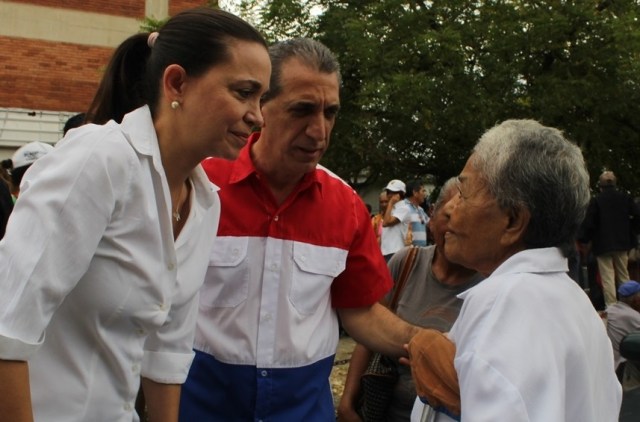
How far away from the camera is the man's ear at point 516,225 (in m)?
2.01

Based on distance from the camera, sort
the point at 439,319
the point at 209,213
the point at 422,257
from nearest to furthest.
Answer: the point at 209,213 → the point at 439,319 → the point at 422,257

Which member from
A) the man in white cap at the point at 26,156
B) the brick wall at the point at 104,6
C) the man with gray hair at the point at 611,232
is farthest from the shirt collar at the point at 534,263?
the brick wall at the point at 104,6

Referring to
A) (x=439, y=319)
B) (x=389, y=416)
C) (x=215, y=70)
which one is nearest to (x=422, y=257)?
(x=439, y=319)

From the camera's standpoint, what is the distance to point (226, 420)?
8.94 ft

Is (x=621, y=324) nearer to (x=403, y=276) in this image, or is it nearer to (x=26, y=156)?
(x=403, y=276)

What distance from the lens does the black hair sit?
1978 millimetres

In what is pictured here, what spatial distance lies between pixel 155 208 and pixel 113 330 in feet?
0.97

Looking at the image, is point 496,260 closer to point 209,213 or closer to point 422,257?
point 209,213

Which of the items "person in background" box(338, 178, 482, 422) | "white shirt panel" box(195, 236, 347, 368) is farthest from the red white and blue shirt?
"person in background" box(338, 178, 482, 422)

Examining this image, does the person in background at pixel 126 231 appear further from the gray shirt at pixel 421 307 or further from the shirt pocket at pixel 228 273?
the gray shirt at pixel 421 307

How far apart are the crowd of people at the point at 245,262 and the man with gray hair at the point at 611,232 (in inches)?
364

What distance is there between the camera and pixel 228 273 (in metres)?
2.72

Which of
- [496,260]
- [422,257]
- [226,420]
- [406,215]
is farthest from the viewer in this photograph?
[406,215]

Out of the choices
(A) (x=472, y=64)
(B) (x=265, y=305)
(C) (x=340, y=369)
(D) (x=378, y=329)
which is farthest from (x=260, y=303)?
(A) (x=472, y=64)
